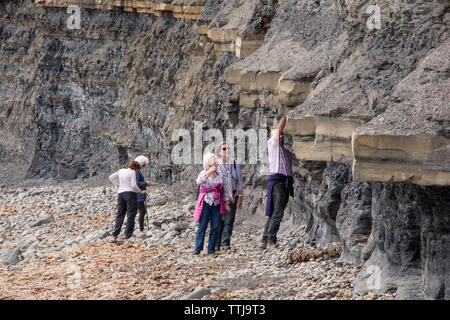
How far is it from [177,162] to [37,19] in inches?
567

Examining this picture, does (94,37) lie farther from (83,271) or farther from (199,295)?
(199,295)

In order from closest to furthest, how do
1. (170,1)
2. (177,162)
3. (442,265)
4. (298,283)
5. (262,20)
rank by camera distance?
(442,265) → (298,283) → (262,20) → (177,162) → (170,1)

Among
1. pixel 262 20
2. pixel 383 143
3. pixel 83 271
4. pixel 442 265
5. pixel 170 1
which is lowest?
pixel 83 271

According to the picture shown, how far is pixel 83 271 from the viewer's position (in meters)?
12.7

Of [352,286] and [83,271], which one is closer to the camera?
[352,286]

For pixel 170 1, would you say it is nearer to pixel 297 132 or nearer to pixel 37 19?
pixel 37 19

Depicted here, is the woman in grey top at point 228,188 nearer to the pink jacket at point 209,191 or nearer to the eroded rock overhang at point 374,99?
the pink jacket at point 209,191

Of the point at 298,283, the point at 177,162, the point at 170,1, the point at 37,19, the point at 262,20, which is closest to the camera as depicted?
the point at 298,283

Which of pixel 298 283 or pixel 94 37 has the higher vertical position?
pixel 94 37

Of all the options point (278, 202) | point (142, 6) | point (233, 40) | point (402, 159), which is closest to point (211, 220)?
point (278, 202)

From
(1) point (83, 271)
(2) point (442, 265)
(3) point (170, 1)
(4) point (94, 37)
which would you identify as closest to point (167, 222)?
(1) point (83, 271)

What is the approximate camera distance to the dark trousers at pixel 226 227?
13.0m

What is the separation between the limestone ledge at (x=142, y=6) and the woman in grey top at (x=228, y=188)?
A: 38.0ft

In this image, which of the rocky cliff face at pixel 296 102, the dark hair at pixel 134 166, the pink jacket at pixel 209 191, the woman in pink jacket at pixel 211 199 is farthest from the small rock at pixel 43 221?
the pink jacket at pixel 209 191
